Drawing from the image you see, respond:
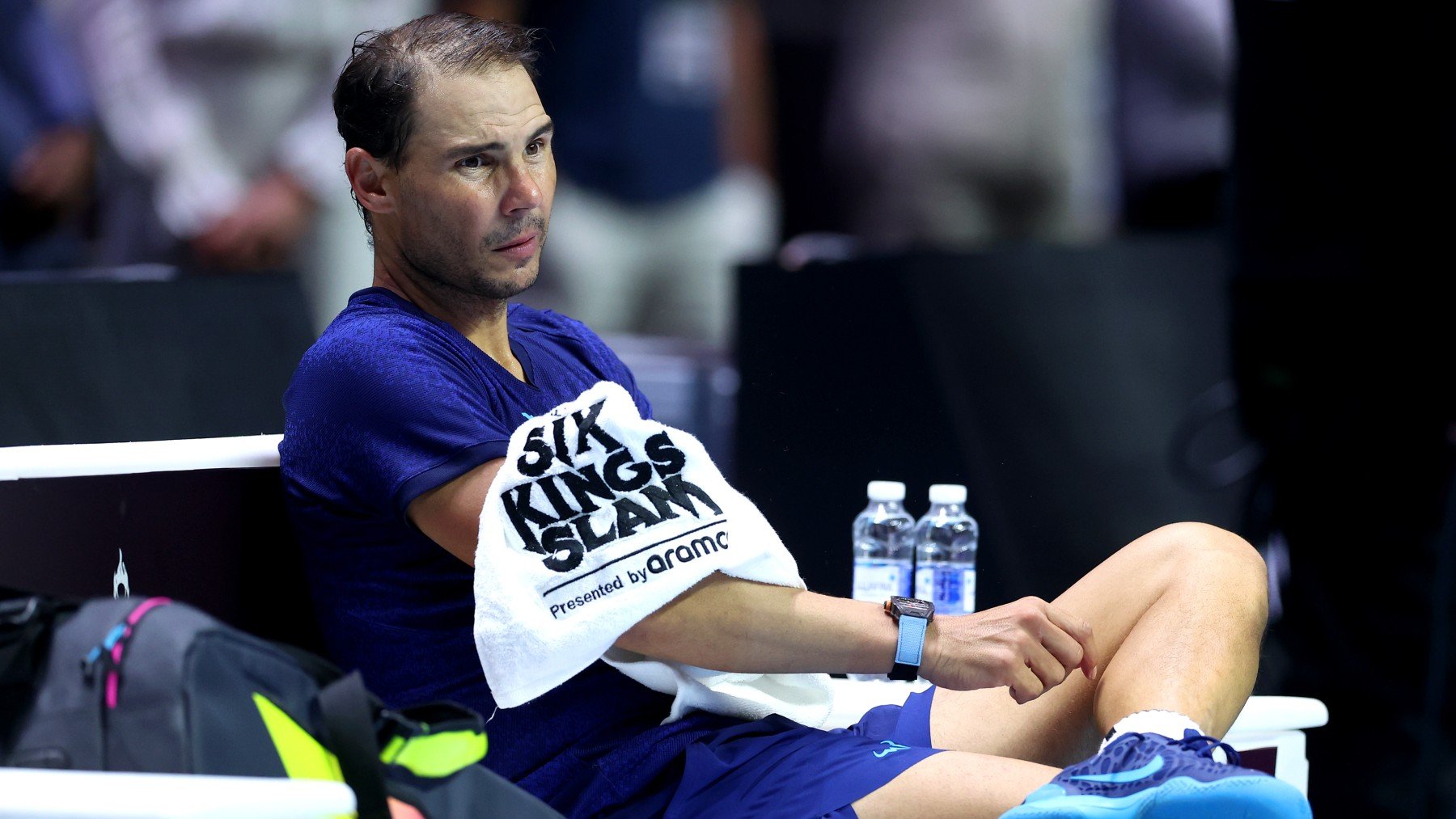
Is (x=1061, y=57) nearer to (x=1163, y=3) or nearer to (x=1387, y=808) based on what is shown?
(x=1163, y=3)

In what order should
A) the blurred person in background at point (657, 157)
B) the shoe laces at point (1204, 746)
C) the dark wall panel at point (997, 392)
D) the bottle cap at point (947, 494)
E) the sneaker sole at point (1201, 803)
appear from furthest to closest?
the blurred person in background at point (657, 157) < the dark wall panel at point (997, 392) < the bottle cap at point (947, 494) < the shoe laces at point (1204, 746) < the sneaker sole at point (1201, 803)

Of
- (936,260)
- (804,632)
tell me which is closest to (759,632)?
(804,632)

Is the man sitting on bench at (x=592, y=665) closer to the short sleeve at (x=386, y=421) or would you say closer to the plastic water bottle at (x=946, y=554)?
the short sleeve at (x=386, y=421)

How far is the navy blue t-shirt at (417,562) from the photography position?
5.48ft

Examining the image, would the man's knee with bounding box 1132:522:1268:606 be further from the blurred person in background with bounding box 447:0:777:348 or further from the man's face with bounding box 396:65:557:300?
the blurred person in background with bounding box 447:0:777:348

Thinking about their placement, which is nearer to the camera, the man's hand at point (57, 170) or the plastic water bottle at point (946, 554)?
the plastic water bottle at point (946, 554)

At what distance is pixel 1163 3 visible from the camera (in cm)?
478

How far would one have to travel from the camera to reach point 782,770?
1721 millimetres

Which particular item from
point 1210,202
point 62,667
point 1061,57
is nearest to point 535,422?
point 62,667

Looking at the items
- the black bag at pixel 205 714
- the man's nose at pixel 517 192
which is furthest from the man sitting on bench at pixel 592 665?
the black bag at pixel 205 714

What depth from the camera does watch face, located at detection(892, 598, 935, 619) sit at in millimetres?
1710

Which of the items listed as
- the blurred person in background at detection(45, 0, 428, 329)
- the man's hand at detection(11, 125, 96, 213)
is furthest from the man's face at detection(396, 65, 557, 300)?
the man's hand at detection(11, 125, 96, 213)

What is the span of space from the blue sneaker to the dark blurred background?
1.09m

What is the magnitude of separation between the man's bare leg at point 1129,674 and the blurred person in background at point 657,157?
2.70 metres
